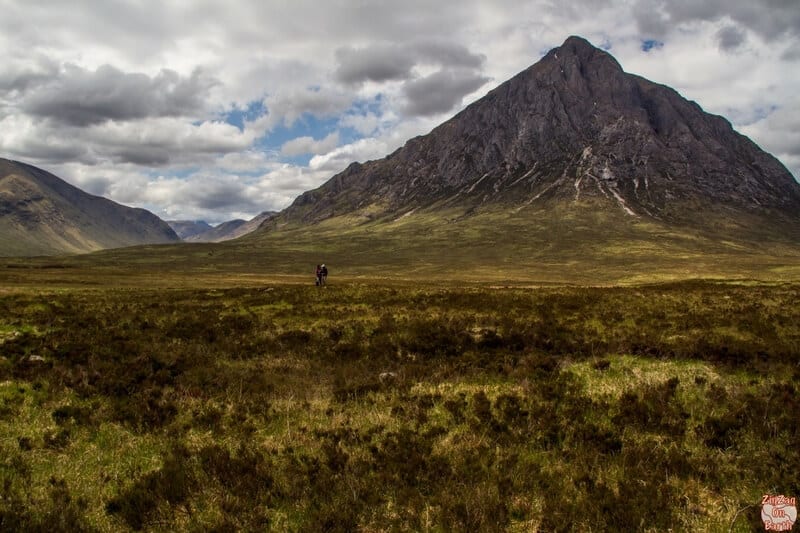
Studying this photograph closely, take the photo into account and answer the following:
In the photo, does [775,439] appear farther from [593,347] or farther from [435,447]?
[593,347]

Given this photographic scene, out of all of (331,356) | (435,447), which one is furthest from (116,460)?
(331,356)

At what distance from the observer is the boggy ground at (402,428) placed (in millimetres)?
9133

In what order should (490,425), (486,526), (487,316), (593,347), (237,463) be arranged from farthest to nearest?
1. (487,316)
2. (593,347)
3. (490,425)
4. (237,463)
5. (486,526)

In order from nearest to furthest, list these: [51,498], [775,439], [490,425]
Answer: [51,498]
[775,439]
[490,425]

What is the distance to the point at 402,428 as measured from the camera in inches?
507

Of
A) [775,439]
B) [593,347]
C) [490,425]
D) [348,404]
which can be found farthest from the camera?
[593,347]

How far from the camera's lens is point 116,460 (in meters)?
11.2

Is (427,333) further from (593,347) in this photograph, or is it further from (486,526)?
(486,526)

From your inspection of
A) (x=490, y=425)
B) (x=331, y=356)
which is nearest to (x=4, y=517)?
(x=490, y=425)

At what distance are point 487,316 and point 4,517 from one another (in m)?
25.1

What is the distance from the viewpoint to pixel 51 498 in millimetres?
9438

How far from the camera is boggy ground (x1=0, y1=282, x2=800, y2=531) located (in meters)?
9.13

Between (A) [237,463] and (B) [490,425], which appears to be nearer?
(A) [237,463]

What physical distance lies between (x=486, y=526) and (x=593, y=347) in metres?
16.5
